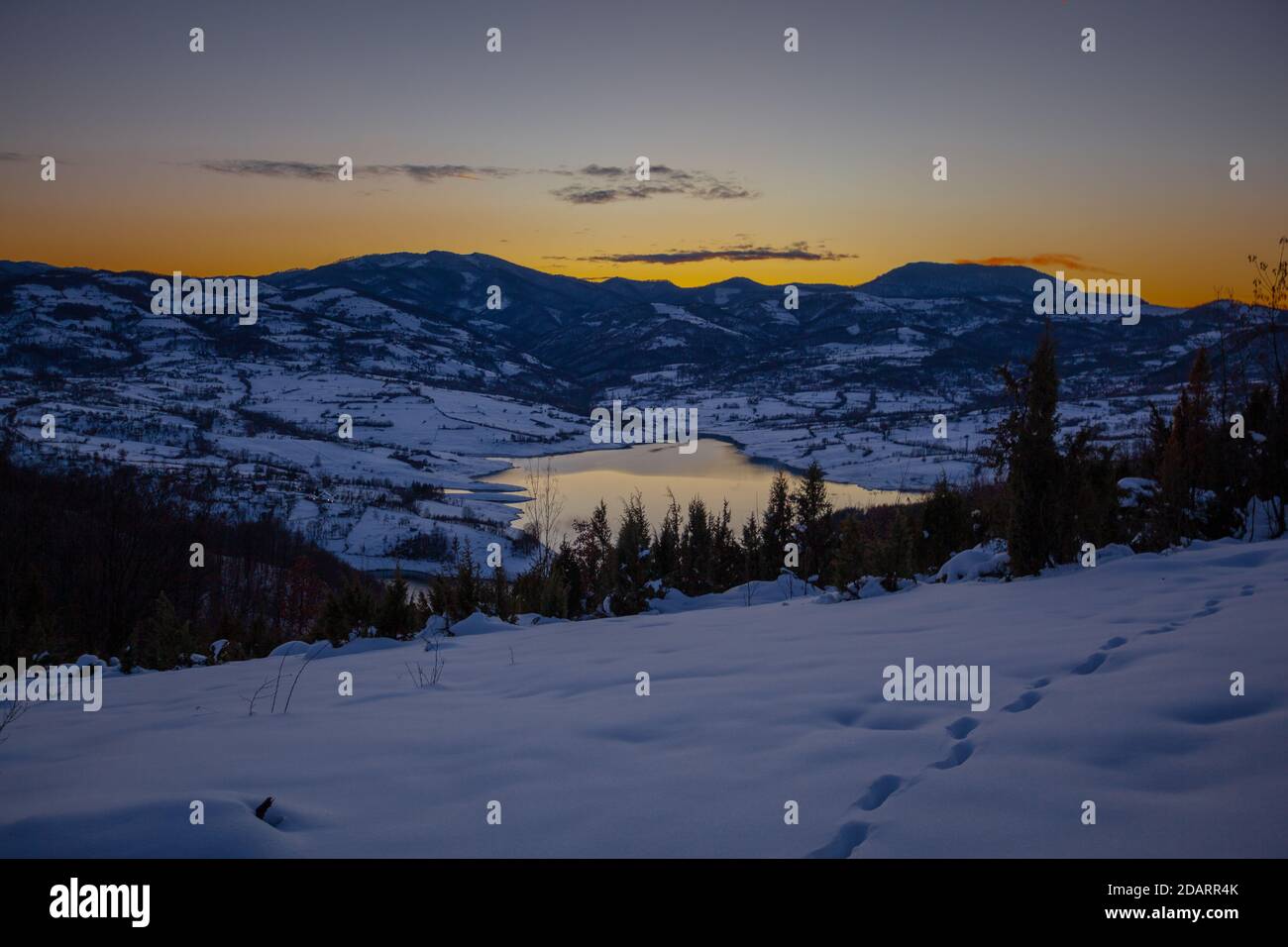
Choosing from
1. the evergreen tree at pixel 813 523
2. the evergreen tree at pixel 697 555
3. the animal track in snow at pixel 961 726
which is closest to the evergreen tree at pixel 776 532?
the evergreen tree at pixel 813 523

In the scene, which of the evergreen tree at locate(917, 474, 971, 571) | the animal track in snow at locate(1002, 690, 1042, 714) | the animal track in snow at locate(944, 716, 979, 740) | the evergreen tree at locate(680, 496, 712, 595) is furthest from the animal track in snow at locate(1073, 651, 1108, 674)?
the evergreen tree at locate(680, 496, 712, 595)

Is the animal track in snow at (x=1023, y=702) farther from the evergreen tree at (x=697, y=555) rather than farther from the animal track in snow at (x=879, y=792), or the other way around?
the evergreen tree at (x=697, y=555)

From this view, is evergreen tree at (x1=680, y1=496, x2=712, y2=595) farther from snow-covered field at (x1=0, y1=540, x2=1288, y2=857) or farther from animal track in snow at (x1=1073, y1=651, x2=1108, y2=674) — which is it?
animal track in snow at (x1=1073, y1=651, x2=1108, y2=674)

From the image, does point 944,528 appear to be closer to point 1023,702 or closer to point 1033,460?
point 1033,460
